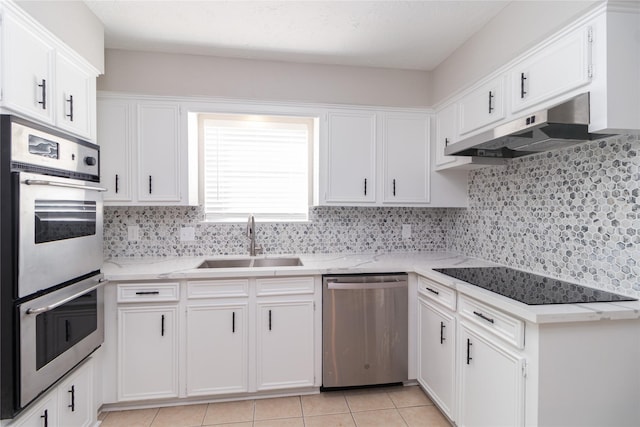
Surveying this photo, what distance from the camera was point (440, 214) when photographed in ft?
10.1

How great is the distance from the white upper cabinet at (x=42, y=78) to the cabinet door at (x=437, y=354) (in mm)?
2479

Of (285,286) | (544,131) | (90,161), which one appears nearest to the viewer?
(544,131)

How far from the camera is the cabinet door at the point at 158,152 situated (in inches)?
94.2

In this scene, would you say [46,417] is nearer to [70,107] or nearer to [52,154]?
[52,154]

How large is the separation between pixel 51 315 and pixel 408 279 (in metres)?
2.14

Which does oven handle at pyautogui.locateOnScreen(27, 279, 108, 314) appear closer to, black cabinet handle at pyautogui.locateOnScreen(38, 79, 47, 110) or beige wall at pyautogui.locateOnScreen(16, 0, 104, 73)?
black cabinet handle at pyautogui.locateOnScreen(38, 79, 47, 110)

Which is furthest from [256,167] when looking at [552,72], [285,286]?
[552,72]

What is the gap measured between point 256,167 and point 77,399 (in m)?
2.01

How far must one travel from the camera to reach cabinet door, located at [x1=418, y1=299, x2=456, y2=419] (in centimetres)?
195

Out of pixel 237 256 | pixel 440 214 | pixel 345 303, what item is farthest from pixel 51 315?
pixel 440 214

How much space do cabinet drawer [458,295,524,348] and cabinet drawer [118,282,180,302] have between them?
1.82 m

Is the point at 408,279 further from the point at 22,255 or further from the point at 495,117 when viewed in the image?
the point at 22,255

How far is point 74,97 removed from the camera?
1.80 metres

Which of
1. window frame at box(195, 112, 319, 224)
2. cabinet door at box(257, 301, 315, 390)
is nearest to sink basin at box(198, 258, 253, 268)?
window frame at box(195, 112, 319, 224)
